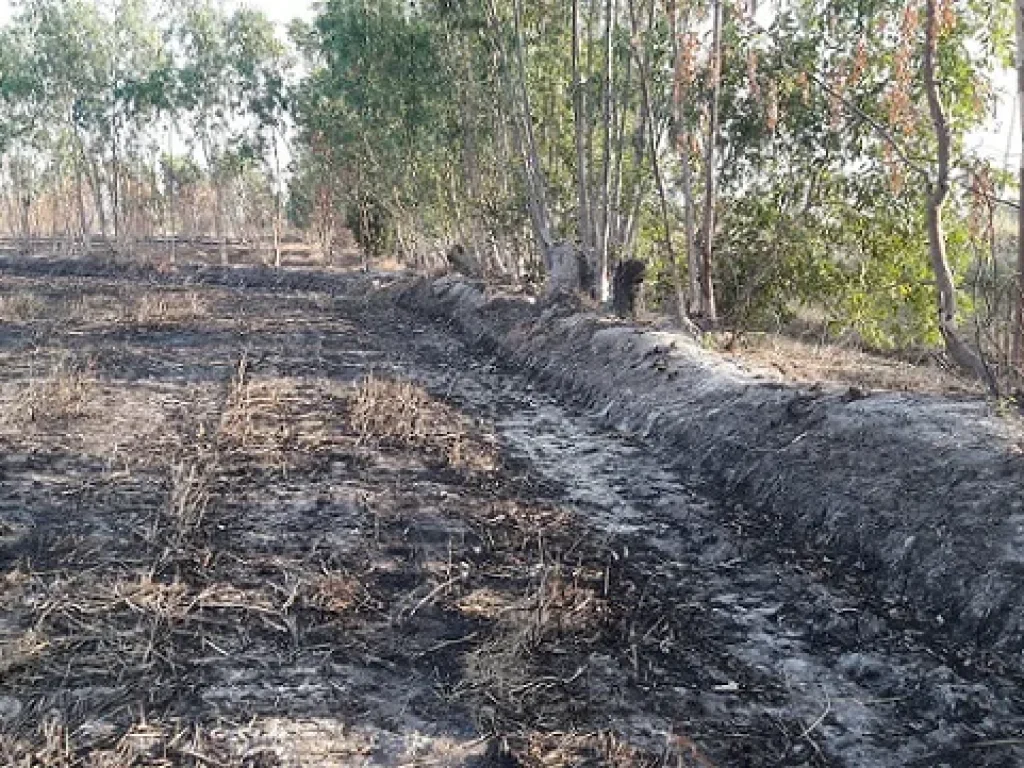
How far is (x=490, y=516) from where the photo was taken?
606 cm

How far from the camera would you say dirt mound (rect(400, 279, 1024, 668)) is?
14.5 ft

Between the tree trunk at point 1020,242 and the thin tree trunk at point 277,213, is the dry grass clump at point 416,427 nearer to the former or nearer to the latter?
the tree trunk at point 1020,242

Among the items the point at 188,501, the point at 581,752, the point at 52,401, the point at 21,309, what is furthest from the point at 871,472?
the point at 21,309

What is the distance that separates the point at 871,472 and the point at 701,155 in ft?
29.2

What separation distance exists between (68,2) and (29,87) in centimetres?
419

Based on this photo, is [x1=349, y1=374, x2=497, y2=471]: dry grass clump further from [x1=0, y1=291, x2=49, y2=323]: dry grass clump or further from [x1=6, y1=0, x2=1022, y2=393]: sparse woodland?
[x1=0, y1=291, x2=49, y2=323]: dry grass clump

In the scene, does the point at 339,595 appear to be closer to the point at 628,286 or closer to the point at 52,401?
the point at 52,401

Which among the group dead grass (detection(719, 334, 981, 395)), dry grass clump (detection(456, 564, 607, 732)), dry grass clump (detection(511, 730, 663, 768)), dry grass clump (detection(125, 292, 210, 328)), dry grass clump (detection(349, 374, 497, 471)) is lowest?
dry grass clump (detection(511, 730, 663, 768))

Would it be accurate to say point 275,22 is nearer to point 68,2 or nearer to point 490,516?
point 68,2

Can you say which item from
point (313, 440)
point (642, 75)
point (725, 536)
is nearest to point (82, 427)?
point (313, 440)

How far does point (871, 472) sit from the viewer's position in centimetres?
567

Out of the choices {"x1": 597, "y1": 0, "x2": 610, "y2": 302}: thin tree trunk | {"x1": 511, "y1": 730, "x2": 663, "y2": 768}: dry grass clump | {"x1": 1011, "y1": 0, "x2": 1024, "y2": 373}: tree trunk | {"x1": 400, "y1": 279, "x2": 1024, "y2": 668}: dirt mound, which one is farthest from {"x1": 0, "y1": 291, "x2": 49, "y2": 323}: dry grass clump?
{"x1": 1011, "y1": 0, "x2": 1024, "y2": 373}: tree trunk

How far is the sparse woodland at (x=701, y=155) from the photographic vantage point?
9523mm

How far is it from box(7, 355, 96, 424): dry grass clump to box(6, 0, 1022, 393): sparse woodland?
7.51m
